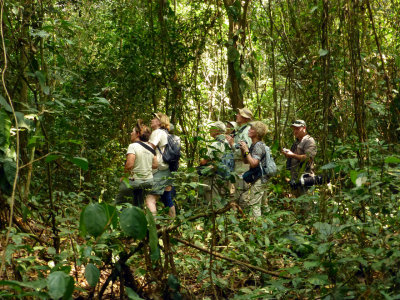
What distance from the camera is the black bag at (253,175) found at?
17.5ft

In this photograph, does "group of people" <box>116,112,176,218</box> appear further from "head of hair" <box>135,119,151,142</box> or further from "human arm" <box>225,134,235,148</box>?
"human arm" <box>225,134,235,148</box>

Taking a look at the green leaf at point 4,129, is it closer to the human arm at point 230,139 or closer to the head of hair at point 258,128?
the human arm at point 230,139

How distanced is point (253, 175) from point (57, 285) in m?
3.62

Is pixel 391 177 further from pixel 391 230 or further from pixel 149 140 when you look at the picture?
pixel 149 140

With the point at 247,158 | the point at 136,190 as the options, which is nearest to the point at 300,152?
the point at 247,158

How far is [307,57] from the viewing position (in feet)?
26.5

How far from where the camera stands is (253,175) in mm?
5387

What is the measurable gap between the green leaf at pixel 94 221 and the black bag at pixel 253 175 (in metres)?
3.50

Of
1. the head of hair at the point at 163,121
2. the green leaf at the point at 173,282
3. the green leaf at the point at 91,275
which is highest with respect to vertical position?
the head of hair at the point at 163,121

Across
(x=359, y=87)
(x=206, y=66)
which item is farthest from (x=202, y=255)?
(x=206, y=66)

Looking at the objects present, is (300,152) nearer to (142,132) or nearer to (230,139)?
(230,139)

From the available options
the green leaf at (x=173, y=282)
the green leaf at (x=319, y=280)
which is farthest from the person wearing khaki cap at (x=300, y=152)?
the green leaf at (x=173, y=282)

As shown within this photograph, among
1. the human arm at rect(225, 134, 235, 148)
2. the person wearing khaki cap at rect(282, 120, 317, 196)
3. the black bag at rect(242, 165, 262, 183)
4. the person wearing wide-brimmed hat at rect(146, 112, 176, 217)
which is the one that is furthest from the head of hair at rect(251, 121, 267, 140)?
the person wearing wide-brimmed hat at rect(146, 112, 176, 217)

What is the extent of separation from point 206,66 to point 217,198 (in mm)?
6514
